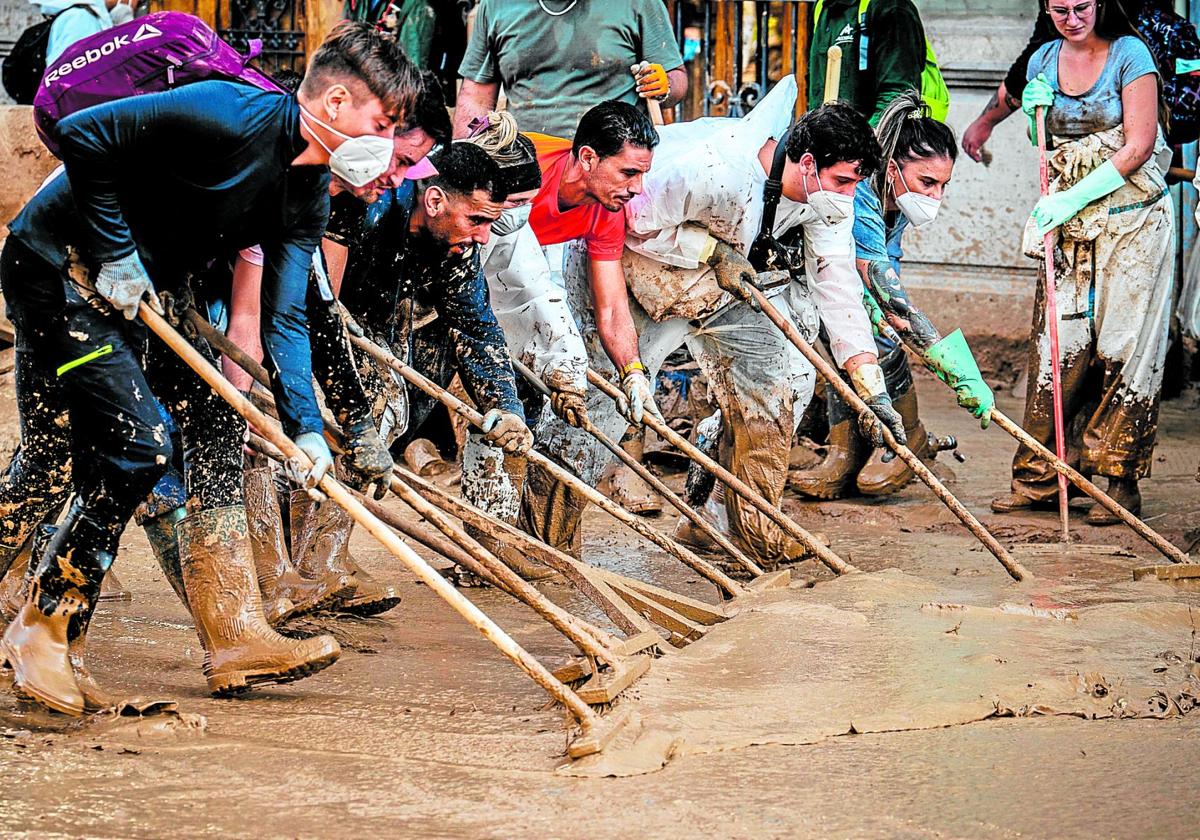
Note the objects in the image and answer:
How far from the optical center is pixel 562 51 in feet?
20.0

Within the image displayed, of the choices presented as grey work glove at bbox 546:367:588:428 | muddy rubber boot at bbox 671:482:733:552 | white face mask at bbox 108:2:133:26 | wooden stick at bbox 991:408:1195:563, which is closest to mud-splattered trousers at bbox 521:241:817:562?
muddy rubber boot at bbox 671:482:733:552

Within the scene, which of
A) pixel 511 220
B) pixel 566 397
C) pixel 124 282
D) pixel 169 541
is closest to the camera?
pixel 124 282

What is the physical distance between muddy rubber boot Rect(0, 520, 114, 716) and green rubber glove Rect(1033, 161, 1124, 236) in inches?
167

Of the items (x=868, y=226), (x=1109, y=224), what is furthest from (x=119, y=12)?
(x=1109, y=224)

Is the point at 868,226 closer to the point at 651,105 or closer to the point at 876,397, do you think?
the point at 876,397

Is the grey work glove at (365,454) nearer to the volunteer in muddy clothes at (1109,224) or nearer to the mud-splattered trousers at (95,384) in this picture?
the mud-splattered trousers at (95,384)

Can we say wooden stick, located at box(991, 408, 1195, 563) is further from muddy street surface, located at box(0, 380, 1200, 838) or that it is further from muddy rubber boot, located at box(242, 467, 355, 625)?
muddy rubber boot, located at box(242, 467, 355, 625)

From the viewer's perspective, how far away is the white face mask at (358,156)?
3.27 meters

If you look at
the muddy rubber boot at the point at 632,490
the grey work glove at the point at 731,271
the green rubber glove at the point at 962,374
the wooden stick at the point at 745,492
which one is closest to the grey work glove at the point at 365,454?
the wooden stick at the point at 745,492

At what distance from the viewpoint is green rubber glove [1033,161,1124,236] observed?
19.4 feet

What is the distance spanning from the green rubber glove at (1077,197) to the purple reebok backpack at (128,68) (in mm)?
3818

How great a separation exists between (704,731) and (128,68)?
2077 mm

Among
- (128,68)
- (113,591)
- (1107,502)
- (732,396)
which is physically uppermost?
(128,68)

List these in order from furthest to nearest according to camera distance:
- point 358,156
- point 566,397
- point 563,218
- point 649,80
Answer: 1. point 649,80
2. point 563,218
3. point 566,397
4. point 358,156
